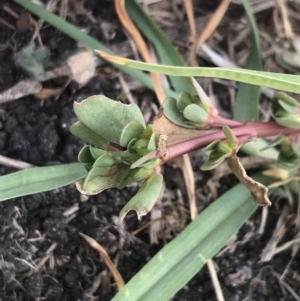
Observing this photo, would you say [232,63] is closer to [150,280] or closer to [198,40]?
[198,40]

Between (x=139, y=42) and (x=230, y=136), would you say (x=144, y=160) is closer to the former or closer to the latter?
(x=230, y=136)

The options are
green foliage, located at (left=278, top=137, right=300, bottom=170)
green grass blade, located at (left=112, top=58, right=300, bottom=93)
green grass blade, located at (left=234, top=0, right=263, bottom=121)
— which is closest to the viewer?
green grass blade, located at (left=112, top=58, right=300, bottom=93)

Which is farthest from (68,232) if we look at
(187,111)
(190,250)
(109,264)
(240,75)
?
(240,75)

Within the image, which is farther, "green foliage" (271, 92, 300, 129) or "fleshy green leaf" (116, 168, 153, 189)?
"green foliage" (271, 92, 300, 129)

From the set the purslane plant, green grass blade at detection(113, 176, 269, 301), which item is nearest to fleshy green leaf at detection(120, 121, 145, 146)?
the purslane plant

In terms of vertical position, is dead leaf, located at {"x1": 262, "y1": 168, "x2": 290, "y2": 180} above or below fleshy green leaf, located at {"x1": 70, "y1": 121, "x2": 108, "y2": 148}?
below

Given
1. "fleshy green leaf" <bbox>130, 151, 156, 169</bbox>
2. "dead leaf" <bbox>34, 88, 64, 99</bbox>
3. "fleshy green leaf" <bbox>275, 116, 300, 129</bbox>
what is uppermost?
"fleshy green leaf" <bbox>130, 151, 156, 169</bbox>

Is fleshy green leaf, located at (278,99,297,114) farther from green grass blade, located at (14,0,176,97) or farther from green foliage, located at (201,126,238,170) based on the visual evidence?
green grass blade, located at (14,0,176,97)

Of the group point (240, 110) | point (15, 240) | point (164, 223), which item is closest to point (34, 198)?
point (15, 240)
